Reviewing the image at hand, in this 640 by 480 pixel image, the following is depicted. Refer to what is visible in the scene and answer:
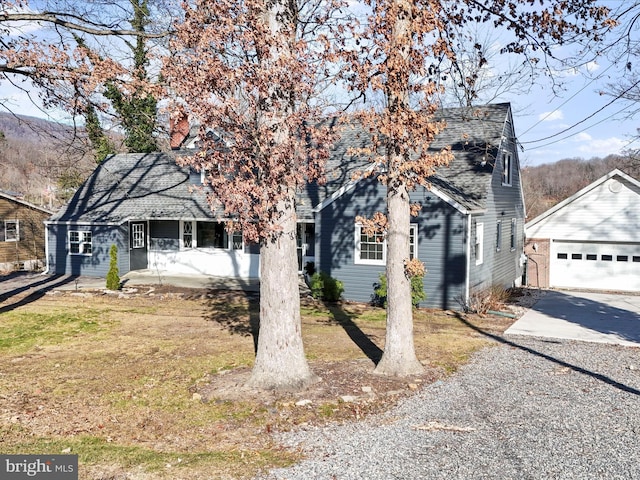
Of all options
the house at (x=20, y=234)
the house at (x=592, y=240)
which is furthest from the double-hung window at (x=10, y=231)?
the house at (x=592, y=240)

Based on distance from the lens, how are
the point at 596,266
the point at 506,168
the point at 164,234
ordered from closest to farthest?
the point at 506,168 < the point at 596,266 < the point at 164,234

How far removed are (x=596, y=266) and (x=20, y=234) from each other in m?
26.1

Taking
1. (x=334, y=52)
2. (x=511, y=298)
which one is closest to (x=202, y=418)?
(x=334, y=52)

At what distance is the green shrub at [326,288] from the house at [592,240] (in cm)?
951

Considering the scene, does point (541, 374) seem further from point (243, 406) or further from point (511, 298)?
point (511, 298)

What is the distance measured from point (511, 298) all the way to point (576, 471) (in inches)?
536

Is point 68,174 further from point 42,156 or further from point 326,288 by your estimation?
point 326,288

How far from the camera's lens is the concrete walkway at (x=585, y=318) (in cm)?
1253

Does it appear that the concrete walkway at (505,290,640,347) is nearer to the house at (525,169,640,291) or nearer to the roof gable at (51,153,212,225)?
the house at (525,169,640,291)

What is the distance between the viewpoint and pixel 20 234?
87.7 ft

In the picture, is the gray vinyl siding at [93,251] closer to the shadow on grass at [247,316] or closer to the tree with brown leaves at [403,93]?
the shadow on grass at [247,316]

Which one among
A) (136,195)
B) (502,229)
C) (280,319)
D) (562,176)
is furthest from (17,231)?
(562,176)

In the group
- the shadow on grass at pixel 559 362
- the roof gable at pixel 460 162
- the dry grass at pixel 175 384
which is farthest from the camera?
the roof gable at pixel 460 162

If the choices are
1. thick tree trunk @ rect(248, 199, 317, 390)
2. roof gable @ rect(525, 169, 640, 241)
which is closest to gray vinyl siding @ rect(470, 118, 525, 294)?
roof gable @ rect(525, 169, 640, 241)
